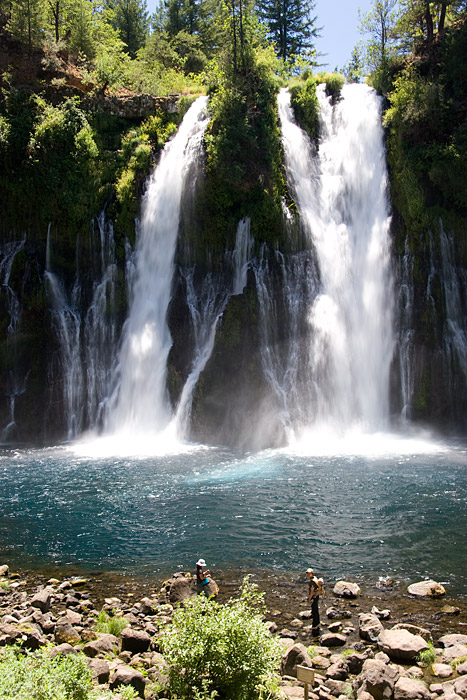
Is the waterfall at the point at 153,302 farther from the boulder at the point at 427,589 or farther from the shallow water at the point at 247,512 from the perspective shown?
the boulder at the point at 427,589

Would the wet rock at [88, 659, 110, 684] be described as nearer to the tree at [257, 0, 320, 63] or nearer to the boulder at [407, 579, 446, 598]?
the boulder at [407, 579, 446, 598]

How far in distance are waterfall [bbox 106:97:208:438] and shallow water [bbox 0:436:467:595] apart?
459 cm

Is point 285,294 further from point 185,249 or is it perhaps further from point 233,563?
point 233,563

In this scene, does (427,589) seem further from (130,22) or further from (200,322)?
(130,22)

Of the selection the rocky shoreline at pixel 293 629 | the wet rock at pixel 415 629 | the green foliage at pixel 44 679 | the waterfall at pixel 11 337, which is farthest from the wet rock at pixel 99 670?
the waterfall at pixel 11 337

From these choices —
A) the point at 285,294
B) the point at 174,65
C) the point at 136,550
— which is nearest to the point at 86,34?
the point at 174,65

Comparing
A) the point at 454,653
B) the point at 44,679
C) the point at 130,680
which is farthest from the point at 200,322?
the point at 44,679

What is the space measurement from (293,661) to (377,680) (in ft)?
4.50

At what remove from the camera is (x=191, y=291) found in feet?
101

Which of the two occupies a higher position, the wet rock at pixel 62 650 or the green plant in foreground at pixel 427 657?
the wet rock at pixel 62 650

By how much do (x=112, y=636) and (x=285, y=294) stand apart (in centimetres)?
2138

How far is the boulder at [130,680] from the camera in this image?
324 inches

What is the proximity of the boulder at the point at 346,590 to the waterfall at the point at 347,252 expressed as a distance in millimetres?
15461

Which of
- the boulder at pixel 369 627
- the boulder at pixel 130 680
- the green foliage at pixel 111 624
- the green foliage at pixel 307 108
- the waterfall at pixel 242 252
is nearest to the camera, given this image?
the boulder at pixel 130 680
